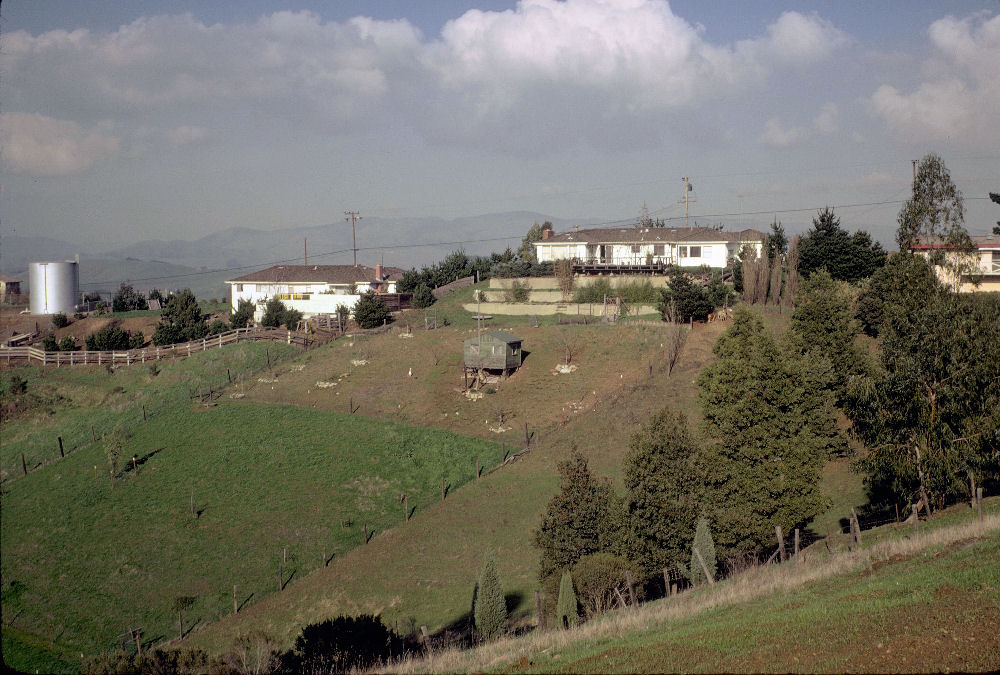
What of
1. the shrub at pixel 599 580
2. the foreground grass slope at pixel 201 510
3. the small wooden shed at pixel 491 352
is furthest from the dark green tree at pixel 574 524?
the small wooden shed at pixel 491 352

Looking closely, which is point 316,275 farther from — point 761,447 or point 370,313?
point 761,447

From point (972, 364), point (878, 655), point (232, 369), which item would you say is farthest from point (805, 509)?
point (232, 369)

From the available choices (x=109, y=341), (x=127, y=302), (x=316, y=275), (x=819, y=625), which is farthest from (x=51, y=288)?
(x=819, y=625)

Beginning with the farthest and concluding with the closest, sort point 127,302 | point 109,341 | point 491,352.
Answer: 1. point 127,302
2. point 109,341
3. point 491,352

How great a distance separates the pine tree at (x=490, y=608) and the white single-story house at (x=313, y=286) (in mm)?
56785

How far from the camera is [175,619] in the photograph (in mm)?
26859

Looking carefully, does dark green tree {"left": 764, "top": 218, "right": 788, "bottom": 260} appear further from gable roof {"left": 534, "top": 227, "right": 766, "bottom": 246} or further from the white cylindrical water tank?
the white cylindrical water tank

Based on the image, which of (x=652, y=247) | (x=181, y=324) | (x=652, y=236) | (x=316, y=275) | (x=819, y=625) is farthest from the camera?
(x=316, y=275)

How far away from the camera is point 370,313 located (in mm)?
62000

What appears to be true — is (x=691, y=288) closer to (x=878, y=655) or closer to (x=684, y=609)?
(x=684, y=609)

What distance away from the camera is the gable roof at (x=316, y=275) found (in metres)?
85.0

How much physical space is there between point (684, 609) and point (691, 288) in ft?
125

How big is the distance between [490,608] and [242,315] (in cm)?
5689

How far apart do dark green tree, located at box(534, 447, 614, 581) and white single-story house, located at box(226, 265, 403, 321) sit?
5455 cm
